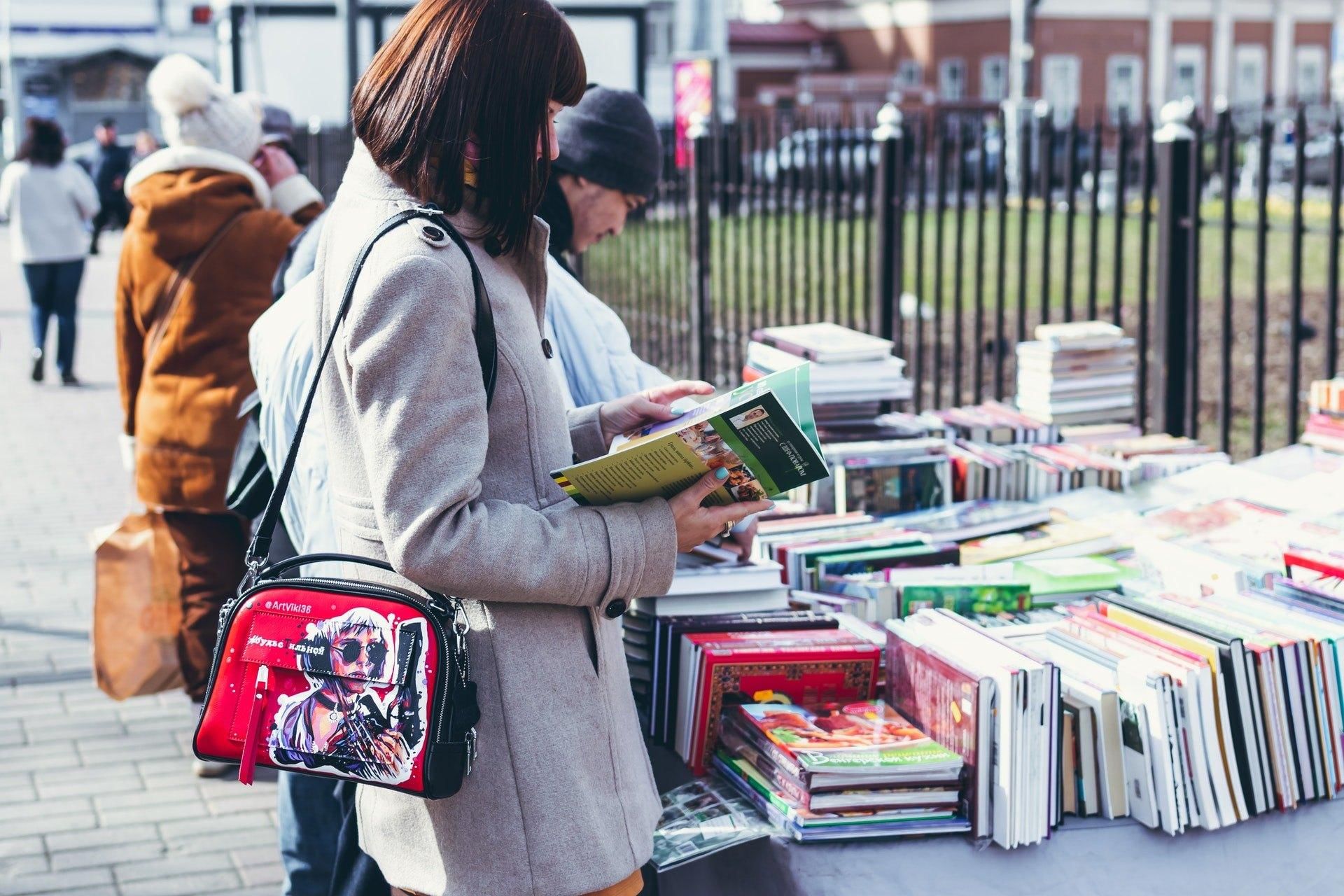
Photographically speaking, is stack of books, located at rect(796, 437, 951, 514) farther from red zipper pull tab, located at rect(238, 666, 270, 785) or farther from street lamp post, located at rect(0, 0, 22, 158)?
street lamp post, located at rect(0, 0, 22, 158)

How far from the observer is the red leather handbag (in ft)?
6.10

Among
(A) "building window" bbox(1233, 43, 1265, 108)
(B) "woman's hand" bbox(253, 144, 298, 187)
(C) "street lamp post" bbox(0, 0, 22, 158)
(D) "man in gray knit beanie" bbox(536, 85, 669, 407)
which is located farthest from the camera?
(A) "building window" bbox(1233, 43, 1265, 108)

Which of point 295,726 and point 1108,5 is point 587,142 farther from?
point 1108,5

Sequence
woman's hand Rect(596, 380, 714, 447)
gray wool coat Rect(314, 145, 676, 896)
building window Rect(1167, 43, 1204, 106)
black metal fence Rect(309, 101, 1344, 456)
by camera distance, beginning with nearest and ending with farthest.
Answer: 1. gray wool coat Rect(314, 145, 676, 896)
2. woman's hand Rect(596, 380, 714, 447)
3. black metal fence Rect(309, 101, 1344, 456)
4. building window Rect(1167, 43, 1204, 106)

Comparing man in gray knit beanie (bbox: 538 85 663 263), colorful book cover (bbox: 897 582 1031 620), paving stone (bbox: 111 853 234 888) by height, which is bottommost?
paving stone (bbox: 111 853 234 888)

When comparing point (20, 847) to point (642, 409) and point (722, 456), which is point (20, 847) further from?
point (722, 456)

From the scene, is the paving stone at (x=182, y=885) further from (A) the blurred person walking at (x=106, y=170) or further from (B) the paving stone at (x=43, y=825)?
(A) the blurred person walking at (x=106, y=170)

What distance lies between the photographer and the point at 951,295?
1345cm

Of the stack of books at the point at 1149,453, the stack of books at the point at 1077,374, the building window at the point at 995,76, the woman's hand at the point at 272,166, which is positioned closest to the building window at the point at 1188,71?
the building window at the point at 995,76

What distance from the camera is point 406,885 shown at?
2025 millimetres

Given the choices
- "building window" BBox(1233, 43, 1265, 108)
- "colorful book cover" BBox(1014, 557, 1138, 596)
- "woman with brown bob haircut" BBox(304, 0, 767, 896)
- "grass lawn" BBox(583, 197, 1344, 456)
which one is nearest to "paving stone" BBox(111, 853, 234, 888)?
"woman with brown bob haircut" BBox(304, 0, 767, 896)

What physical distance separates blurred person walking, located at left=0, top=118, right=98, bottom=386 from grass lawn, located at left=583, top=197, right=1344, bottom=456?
3.94 metres

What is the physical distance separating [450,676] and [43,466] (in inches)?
306

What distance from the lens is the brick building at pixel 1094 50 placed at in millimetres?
42000
